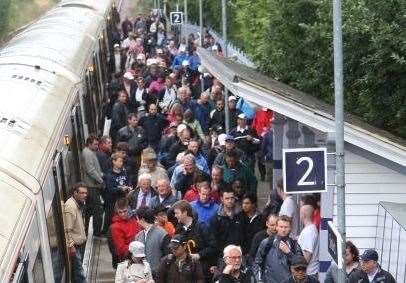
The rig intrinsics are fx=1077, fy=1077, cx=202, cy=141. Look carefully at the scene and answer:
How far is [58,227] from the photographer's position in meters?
11.1

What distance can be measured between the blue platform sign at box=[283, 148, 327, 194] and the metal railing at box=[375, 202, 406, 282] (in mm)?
1188

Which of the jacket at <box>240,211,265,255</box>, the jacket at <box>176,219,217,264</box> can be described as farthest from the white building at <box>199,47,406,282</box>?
the jacket at <box>176,219,217,264</box>

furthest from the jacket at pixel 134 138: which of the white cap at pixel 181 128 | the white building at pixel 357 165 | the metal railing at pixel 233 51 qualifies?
the metal railing at pixel 233 51

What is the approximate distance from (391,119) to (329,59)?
2.53 m

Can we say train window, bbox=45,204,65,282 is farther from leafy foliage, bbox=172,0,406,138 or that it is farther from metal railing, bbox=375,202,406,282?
leafy foliage, bbox=172,0,406,138

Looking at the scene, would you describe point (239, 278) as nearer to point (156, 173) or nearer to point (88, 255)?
point (156, 173)

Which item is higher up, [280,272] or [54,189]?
[54,189]

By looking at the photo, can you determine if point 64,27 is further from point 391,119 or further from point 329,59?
point 391,119

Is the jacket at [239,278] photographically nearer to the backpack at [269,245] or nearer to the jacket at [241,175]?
the backpack at [269,245]

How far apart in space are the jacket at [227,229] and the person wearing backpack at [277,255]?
3.31 feet

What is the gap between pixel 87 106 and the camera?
1923 centimetres

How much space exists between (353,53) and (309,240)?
525cm

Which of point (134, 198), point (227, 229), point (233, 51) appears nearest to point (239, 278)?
point (227, 229)

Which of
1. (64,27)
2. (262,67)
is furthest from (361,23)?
(64,27)
